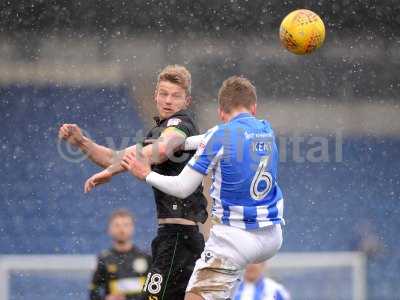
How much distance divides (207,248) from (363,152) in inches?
291

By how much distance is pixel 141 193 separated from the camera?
11594 mm

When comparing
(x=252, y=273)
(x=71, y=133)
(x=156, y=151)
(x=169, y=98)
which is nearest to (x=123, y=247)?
(x=252, y=273)

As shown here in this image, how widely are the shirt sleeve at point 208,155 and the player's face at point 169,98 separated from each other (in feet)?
1.95

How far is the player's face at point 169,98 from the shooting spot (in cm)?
547

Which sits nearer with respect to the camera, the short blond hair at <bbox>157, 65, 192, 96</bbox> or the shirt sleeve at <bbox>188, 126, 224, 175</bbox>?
the shirt sleeve at <bbox>188, 126, 224, 175</bbox>

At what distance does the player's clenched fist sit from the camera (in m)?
Result: 5.41

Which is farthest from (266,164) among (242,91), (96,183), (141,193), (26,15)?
(26,15)

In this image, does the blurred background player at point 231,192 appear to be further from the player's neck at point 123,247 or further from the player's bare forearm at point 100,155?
the player's neck at point 123,247

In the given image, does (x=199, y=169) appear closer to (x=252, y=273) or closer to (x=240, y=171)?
(x=240, y=171)

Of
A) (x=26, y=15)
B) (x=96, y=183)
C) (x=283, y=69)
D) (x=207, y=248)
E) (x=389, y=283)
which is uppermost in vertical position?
(x=26, y=15)

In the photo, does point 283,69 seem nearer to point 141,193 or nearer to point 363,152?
point 363,152

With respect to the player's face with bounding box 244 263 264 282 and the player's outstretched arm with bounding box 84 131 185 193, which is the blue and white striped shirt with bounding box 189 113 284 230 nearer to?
the player's outstretched arm with bounding box 84 131 185 193

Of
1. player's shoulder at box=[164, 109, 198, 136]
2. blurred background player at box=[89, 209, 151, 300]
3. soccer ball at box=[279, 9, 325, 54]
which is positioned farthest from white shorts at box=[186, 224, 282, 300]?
blurred background player at box=[89, 209, 151, 300]

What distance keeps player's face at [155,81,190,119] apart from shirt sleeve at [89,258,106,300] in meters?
2.49
